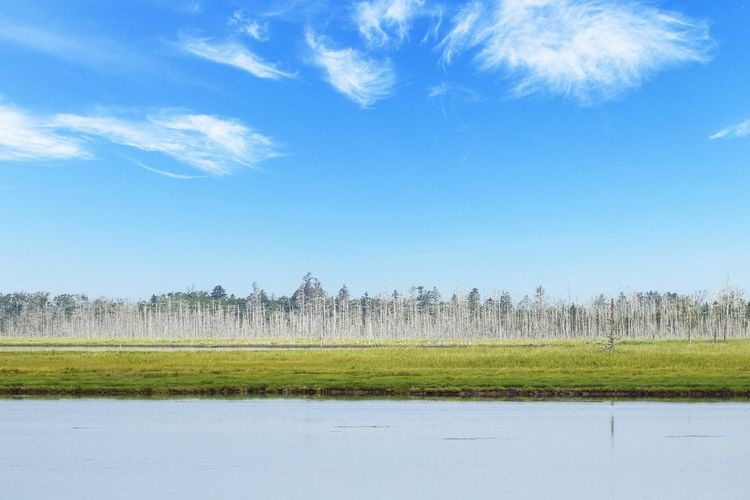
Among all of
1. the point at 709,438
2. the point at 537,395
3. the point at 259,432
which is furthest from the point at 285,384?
the point at 709,438

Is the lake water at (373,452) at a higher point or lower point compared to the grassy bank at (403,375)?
higher

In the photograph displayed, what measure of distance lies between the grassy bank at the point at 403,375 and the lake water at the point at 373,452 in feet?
27.6

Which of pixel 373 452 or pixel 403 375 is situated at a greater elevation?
pixel 373 452

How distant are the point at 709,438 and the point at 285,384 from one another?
25878mm

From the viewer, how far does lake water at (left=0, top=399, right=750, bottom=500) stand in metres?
20.0

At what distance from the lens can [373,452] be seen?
84.1ft

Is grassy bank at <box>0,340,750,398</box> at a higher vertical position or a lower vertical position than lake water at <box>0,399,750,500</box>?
lower

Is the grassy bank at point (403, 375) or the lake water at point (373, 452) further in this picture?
the grassy bank at point (403, 375)

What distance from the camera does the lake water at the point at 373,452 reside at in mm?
20047

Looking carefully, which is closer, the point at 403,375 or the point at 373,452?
the point at 373,452

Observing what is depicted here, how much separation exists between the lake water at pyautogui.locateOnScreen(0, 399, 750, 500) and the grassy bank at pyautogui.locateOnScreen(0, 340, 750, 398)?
8.40 metres

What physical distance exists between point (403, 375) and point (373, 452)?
98.6ft

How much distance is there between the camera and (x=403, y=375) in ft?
182

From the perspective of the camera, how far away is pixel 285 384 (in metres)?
49.0
